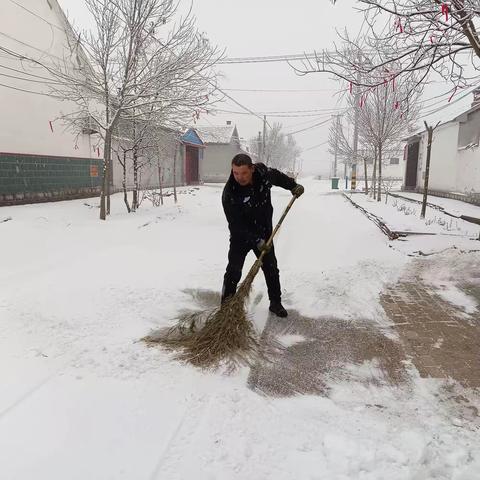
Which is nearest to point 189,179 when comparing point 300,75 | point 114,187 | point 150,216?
point 114,187

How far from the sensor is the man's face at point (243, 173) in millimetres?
3600

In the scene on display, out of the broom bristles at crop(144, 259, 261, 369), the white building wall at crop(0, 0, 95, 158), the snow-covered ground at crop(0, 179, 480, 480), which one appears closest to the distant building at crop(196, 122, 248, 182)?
the white building wall at crop(0, 0, 95, 158)

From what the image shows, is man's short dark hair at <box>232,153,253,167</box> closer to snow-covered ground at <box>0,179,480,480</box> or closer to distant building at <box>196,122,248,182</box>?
snow-covered ground at <box>0,179,480,480</box>

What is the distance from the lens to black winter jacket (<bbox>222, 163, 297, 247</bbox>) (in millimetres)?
3818

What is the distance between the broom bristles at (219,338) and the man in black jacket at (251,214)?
311mm

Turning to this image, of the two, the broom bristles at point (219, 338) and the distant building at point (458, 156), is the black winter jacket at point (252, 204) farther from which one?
the distant building at point (458, 156)

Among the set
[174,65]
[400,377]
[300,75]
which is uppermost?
[174,65]

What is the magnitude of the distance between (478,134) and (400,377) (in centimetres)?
1456

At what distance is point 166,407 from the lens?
8.27 ft

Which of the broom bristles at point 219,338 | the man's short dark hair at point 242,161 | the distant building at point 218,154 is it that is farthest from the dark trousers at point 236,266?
the distant building at point 218,154

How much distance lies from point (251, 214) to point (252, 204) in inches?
4.1

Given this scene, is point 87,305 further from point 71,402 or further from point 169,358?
point 71,402

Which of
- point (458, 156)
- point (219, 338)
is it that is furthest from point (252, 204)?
point (458, 156)

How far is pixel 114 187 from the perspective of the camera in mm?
17547
